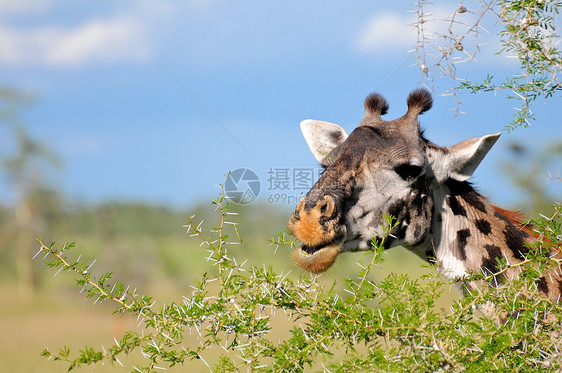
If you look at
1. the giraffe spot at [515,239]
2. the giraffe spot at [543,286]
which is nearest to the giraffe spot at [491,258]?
the giraffe spot at [515,239]

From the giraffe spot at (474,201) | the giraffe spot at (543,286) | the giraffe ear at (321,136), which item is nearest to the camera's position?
the giraffe spot at (543,286)

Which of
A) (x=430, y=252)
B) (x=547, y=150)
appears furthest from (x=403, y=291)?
(x=547, y=150)

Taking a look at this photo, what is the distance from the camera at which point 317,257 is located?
17.0ft

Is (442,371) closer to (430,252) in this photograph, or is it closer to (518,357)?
(518,357)

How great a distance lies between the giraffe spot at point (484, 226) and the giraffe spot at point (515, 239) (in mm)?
169

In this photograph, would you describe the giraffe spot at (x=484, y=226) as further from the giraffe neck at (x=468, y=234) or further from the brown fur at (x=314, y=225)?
the brown fur at (x=314, y=225)

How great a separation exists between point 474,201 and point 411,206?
0.88 metres

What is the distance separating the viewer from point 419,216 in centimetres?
574

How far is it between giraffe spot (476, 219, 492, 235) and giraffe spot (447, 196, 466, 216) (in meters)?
0.18

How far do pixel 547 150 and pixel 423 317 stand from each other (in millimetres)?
17643

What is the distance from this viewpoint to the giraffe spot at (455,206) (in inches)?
236

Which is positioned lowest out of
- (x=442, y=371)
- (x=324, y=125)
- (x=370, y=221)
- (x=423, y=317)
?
(x=442, y=371)

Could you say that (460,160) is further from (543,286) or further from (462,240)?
(543,286)

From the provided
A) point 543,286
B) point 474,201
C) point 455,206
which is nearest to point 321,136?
point 455,206
